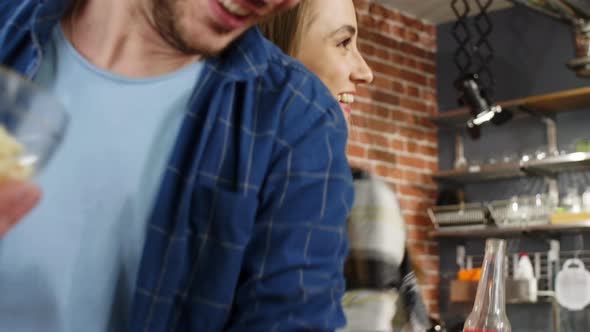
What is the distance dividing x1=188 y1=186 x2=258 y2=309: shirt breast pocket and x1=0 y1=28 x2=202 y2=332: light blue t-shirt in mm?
63

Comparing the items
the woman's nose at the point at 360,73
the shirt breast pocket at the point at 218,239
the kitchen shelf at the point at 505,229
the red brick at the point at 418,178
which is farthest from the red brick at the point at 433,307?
the shirt breast pocket at the point at 218,239

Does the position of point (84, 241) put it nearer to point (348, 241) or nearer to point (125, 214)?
point (125, 214)

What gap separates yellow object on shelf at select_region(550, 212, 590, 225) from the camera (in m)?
4.17

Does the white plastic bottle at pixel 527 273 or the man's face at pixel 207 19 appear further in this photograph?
the white plastic bottle at pixel 527 273

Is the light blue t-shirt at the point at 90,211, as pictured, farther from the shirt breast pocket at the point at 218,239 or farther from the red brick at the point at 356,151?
the red brick at the point at 356,151

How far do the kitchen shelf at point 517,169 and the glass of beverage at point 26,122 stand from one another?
13.0 ft

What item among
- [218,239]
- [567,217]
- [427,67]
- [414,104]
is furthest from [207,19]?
[427,67]

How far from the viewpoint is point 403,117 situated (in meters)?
4.89

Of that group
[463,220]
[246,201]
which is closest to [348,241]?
[246,201]

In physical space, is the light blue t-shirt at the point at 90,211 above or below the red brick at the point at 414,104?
below

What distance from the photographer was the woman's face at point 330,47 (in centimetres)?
141

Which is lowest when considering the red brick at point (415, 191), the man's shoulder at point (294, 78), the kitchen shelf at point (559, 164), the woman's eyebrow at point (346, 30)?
the man's shoulder at point (294, 78)

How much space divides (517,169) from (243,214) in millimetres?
3861

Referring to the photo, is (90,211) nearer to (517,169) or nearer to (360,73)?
(360,73)
